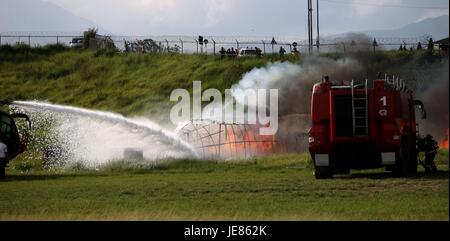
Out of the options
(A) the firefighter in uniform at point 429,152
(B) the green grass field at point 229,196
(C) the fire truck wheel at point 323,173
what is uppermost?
(A) the firefighter in uniform at point 429,152

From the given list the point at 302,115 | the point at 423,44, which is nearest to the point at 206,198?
the point at 302,115

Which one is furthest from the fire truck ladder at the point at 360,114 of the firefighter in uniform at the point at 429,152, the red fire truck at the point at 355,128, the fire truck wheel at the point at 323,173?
the firefighter in uniform at the point at 429,152

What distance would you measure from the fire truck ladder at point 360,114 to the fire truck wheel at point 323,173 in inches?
66.7

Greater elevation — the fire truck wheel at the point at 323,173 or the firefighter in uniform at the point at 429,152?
the firefighter in uniform at the point at 429,152

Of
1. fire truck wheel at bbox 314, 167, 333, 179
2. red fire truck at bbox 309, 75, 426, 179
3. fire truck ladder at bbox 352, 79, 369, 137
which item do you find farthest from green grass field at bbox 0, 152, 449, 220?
fire truck ladder at bbox 352, 79, 369, 137

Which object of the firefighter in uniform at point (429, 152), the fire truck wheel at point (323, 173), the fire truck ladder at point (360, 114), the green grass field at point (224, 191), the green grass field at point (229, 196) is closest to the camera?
the green grass field at point (229, 196)

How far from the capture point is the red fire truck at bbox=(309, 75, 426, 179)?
28656 mm

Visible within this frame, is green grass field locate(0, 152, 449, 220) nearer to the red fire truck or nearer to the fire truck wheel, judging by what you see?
the fire truck wheel

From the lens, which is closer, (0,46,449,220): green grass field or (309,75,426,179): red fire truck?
(0,46,449,220): green grass field

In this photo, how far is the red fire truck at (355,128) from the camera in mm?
28656

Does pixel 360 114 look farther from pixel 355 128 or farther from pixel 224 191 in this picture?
pixel 224 191

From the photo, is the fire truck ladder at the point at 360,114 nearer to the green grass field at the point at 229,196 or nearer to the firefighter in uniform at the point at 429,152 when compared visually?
the green grass field at the point at 229,196

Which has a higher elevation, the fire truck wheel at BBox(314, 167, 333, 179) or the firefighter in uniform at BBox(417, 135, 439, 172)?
the firefighter in uniform at BBox(417, 135, 439, 172)

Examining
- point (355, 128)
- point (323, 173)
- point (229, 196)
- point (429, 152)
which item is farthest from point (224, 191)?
point (429, 152)
